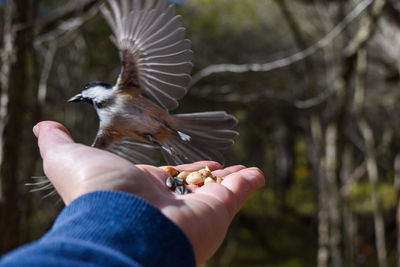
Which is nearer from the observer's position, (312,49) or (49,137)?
(49,137)

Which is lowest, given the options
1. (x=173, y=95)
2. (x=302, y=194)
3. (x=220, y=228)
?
(x=302, y=194)

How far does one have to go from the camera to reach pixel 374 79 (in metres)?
5.45

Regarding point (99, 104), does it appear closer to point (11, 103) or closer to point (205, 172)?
point (205, 172)

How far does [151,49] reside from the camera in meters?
1.87

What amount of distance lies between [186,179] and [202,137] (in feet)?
1.21

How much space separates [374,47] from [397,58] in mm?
2444

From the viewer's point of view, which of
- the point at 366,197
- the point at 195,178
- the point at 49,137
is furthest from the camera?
the point at 366,197

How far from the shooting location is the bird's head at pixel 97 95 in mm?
1913

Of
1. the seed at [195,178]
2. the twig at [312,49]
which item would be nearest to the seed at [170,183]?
the seed at [195,178]

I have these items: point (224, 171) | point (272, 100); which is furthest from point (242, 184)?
point (272, 100)

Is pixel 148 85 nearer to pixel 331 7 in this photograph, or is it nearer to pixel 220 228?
pixel 220 228

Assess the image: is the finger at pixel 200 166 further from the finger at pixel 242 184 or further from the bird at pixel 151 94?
the finger at pixel 242 184

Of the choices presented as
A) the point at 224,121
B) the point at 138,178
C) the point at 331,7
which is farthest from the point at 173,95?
the point at 331,7

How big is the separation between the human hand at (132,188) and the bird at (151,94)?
40 cm
